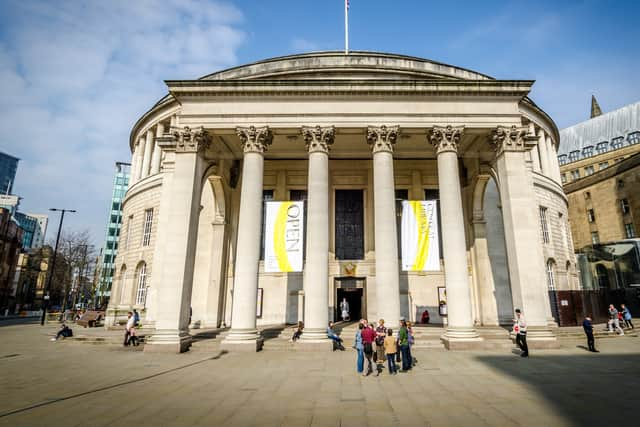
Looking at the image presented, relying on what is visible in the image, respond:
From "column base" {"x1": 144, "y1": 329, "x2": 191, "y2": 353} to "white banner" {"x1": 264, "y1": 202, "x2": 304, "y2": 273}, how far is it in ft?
16.2

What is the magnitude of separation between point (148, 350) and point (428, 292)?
690 inches

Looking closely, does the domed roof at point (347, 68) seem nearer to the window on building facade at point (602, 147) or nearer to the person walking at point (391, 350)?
the person walking at point (391, 350)

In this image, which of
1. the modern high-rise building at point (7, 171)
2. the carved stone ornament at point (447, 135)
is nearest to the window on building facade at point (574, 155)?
the carved stone ornament at point (447, 135)

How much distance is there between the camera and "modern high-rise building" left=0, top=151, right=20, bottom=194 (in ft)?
574

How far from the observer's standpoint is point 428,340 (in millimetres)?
16344

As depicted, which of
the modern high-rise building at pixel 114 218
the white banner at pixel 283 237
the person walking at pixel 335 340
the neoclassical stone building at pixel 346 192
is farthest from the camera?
the modern high-rise building at pixel 114 218

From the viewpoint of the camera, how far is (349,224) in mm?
24969

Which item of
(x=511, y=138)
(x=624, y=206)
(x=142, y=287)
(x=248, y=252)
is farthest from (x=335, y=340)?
(x=624, y=206)

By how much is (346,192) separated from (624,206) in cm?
4167

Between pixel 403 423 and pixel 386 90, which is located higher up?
pixel 386 90

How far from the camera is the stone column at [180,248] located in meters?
15.6

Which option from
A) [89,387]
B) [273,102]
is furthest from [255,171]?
[89,387]

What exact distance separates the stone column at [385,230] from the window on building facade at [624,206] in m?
43.7

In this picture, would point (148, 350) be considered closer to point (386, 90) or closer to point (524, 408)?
point (524, 408)
